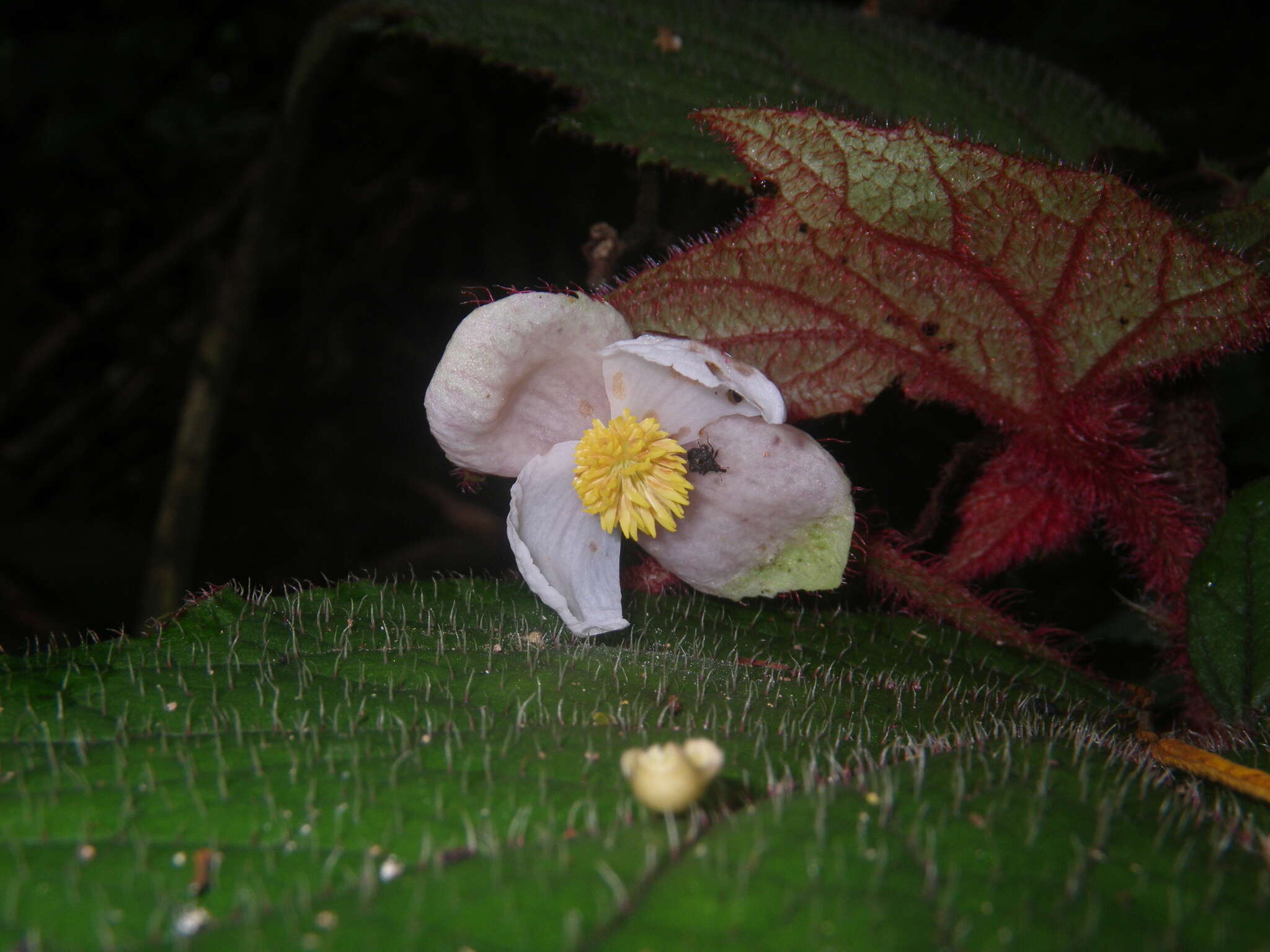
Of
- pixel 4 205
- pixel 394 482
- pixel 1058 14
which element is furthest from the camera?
pixel 4 205

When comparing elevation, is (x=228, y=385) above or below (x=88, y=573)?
above

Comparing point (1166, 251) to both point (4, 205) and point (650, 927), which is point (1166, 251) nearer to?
point (650, 927)

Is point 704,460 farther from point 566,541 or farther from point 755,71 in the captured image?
point 755,71

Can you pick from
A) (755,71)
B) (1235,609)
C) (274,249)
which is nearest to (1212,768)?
(1235,609)

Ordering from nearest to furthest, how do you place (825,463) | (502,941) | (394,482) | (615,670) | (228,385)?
(502,941) → (615,670) → (825,463) → (228,385) → (394,482)

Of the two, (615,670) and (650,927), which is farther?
(615,670)

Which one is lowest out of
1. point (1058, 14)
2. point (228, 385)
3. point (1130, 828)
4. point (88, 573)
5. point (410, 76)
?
point (88, 573)

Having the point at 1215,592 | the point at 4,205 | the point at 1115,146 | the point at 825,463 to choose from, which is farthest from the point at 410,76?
the point at 1215,592
